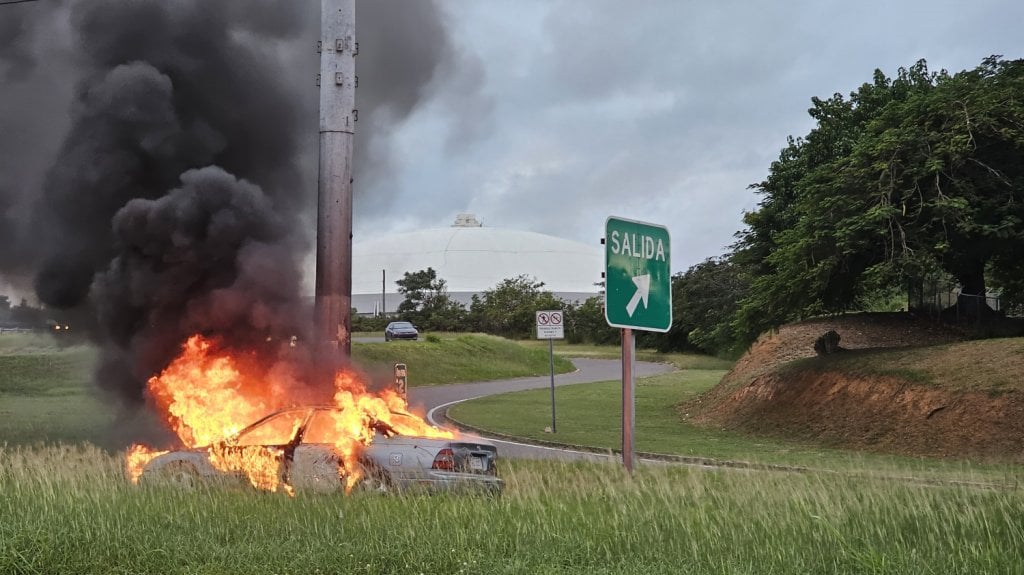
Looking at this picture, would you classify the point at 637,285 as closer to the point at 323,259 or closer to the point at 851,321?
the point at 323,259

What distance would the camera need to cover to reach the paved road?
18656 mm

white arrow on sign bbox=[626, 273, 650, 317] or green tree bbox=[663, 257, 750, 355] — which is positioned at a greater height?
green tree bbox=[663, 257, 750, 355]

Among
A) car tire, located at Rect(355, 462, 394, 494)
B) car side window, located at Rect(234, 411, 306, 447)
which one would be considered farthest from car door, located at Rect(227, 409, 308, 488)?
car tire, located at Rect(355, 462, 394, 494)

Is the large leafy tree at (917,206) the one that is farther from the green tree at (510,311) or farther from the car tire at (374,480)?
the green tree at (510,311)

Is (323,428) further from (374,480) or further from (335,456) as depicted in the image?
(374,480)

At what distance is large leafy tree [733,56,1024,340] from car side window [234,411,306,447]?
1406cm

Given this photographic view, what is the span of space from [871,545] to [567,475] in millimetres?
4249

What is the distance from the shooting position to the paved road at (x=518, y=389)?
61.2 ft

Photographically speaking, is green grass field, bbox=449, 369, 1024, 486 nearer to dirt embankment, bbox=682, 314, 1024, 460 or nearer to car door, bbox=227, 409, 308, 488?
dirt embankment, bbox=682, 314, 1024, 460

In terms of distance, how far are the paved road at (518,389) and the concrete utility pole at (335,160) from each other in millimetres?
4578

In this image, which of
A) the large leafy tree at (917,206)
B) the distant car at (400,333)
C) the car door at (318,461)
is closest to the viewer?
the car door at (318,461)

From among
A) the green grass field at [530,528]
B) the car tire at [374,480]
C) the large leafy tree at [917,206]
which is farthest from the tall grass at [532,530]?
the large leafy tree at [917,206]

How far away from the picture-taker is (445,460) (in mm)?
Answer: 9305

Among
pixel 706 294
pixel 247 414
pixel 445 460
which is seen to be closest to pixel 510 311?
pixel 706 294
